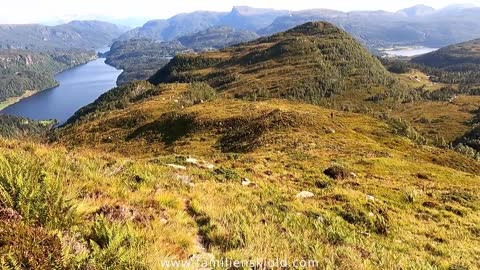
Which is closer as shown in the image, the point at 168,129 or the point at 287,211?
the point at 287,211

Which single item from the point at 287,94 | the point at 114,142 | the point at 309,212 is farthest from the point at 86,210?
the point at 287,94

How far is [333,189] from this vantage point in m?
23.3

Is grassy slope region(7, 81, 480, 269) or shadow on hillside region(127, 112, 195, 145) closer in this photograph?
grassy slope region(7, 81, 480, 269)

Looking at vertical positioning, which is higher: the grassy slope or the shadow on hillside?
the grassy slope

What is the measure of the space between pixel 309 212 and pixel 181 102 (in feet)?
385

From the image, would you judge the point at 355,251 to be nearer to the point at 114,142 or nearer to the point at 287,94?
the point at 114,142

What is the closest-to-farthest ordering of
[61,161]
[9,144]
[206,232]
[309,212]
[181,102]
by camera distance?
[206,232], [61,161], [309,212], [9,144], [181,102]

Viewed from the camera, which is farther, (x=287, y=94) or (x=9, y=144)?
(x=287, y=94)

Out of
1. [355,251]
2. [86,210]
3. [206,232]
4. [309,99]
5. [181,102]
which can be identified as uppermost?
[86,210]

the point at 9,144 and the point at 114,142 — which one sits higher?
the point at 9,144

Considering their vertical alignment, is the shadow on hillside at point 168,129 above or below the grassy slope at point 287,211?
below

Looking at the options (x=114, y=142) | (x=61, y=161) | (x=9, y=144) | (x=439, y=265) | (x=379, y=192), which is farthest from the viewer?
(x=114, y=142)

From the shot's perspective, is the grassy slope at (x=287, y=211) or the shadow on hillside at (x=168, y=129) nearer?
the grassy slope at (x=287, y=211)

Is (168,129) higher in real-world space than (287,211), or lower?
lower
